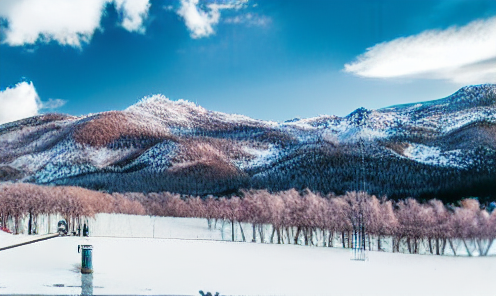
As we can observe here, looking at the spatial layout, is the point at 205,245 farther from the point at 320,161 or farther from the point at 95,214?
the point at 320,161

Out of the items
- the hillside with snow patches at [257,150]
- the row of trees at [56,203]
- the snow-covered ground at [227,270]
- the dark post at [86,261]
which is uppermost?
the hillside with snow patches at [257,150]

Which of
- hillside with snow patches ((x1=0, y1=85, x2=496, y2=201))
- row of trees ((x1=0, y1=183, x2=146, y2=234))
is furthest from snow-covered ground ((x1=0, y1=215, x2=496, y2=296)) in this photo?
hillside with snow patches ((x1=0, y1=85, x2=496, y2=201))

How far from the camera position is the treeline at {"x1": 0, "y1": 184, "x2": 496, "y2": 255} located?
39.0 ft

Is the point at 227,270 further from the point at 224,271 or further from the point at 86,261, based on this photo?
the point at 86,261

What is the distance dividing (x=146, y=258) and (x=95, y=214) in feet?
17.2

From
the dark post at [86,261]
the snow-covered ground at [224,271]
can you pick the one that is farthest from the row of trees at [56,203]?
the dark post at [86,261]

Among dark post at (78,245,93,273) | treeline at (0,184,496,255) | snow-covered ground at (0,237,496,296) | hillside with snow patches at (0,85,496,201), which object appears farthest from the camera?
hillside with snow patches at (0,85,496,201)

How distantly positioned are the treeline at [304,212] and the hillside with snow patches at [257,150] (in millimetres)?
425

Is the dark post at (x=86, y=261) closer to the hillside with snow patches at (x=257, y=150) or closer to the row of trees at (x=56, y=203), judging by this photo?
the hillside with snow patches at (x=257, y=150)

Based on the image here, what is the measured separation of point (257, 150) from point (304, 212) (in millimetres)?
3187

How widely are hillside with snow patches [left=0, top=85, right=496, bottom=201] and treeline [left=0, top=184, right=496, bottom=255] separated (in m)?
0.43

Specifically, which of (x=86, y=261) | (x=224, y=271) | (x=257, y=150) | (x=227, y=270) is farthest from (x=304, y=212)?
(x=86, y=261)

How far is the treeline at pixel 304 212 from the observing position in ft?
39.0

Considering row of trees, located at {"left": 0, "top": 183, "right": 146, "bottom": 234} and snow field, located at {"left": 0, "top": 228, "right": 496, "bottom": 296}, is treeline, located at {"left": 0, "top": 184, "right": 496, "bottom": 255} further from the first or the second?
snow field, located at {"left": 0, "top": 228, "right": 496, "bottom": 296}
